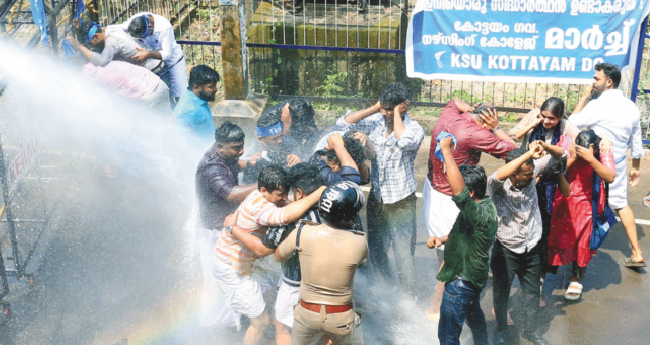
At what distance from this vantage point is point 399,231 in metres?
5.71

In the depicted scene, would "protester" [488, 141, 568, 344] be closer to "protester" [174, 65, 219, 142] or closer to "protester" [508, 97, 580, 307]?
"protester" [508, 97, 580, 307]

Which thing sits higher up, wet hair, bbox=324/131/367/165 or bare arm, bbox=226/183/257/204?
wet hair, bbox=324/131/367/165

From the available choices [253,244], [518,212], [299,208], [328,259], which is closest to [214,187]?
[253,244]

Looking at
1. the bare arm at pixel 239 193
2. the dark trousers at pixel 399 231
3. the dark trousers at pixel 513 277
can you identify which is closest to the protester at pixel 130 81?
the bare arm at pixel 239 193

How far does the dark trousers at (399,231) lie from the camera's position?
5.71m

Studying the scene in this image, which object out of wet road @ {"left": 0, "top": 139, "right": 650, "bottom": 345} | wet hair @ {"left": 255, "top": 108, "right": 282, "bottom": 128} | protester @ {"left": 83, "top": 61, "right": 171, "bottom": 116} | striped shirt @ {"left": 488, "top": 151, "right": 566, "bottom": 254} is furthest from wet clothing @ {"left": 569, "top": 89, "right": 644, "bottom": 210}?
protester @ {"left": 83, "top": 61, "right": 171, "bottom": 116}

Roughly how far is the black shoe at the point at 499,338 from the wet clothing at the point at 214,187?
7.82ft

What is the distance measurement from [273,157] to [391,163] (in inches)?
40.7

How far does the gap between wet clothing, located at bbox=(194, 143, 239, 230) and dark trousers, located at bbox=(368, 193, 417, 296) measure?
133 cm

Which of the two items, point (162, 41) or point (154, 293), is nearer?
point (154, 293)

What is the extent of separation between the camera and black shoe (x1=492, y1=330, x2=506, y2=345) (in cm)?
520

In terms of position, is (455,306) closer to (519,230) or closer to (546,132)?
(519,230)

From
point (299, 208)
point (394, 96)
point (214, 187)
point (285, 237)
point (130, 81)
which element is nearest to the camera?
point (299, 208)

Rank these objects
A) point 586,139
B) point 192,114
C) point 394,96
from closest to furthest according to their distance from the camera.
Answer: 1. point 586,139
2. point 394,96
3. point 192,114
